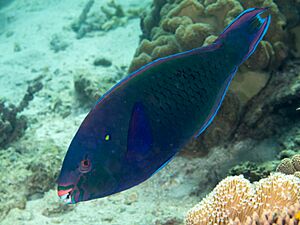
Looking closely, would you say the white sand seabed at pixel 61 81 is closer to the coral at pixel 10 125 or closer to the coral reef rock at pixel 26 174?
the coral reef rock at pixel 26 174

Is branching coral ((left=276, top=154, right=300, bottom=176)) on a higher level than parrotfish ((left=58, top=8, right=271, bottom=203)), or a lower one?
lower

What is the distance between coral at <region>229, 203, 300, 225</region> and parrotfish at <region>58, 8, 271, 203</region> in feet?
2.88

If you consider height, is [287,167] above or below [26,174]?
above

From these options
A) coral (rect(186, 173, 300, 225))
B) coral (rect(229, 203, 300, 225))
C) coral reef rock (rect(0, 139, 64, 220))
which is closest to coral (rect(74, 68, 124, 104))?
coral reef rock (rect(0, 139, 64, 220))

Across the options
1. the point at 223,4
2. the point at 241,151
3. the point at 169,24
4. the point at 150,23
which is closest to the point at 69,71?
the point at 150,23

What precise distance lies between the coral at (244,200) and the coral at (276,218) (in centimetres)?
5

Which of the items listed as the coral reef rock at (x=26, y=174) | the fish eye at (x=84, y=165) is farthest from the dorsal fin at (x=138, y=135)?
the coral reef rock at (x=26, y=174)

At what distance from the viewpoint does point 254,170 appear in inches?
130

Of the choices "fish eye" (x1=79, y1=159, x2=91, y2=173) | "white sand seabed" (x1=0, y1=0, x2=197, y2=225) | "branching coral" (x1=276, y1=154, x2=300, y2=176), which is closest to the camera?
"fish eye" (x1=79, y1=159, x2=91, y2=173)

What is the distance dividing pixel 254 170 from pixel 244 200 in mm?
1169

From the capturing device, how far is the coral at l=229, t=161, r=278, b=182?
10.6ft

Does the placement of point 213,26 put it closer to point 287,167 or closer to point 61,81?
point 287,167

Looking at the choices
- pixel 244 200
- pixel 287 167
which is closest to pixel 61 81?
pixel 287 167

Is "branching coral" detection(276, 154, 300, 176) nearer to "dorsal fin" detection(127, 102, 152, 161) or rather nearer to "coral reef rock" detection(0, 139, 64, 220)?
"dorsal fin" detection(127, 102, 152, 161)
